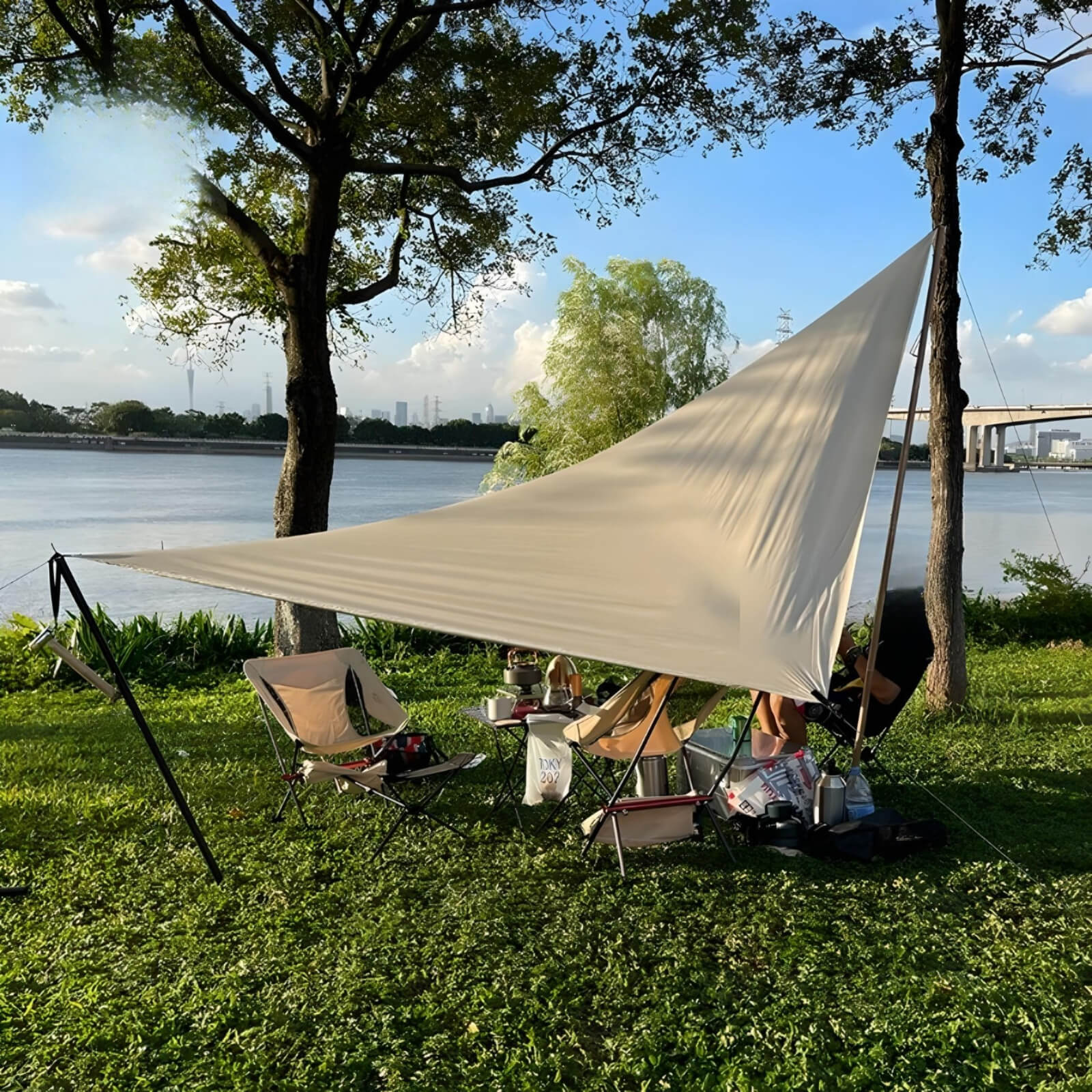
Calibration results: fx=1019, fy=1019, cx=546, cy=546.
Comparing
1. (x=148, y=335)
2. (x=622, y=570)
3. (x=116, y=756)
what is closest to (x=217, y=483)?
(x=148, y=335)

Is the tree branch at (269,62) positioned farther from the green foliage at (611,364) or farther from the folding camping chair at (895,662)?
the green foliage at (611,364)

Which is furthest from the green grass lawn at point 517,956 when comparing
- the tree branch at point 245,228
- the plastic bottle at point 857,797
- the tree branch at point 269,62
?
the tree branch at point 269,62

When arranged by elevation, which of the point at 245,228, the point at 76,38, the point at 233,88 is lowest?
the point at 245,228

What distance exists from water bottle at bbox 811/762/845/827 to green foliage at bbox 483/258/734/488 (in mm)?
16155

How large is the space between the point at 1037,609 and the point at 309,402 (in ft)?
24.5

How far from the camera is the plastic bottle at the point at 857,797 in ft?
13.6

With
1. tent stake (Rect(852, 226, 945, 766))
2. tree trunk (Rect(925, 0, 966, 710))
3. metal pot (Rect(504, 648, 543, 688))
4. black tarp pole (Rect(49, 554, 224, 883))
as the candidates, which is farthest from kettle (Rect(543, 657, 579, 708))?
tree trunk (Rect(925, 0, 966, 710))

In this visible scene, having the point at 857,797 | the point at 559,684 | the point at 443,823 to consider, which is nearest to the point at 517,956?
the point at 443,823

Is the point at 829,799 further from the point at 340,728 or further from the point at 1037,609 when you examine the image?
the point at 1037,609

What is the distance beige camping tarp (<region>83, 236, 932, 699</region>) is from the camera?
3.16 m

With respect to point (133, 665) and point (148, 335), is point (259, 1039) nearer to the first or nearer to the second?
point (133, 665)

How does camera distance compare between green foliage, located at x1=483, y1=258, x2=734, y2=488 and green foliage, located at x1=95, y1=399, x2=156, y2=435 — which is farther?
green foliage, located at x1=95, y1=399, x2=156, y2=435

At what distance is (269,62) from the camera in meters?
7.45

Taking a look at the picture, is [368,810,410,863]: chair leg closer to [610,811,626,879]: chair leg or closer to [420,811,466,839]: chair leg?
[420,811,466,839]: chair leg
